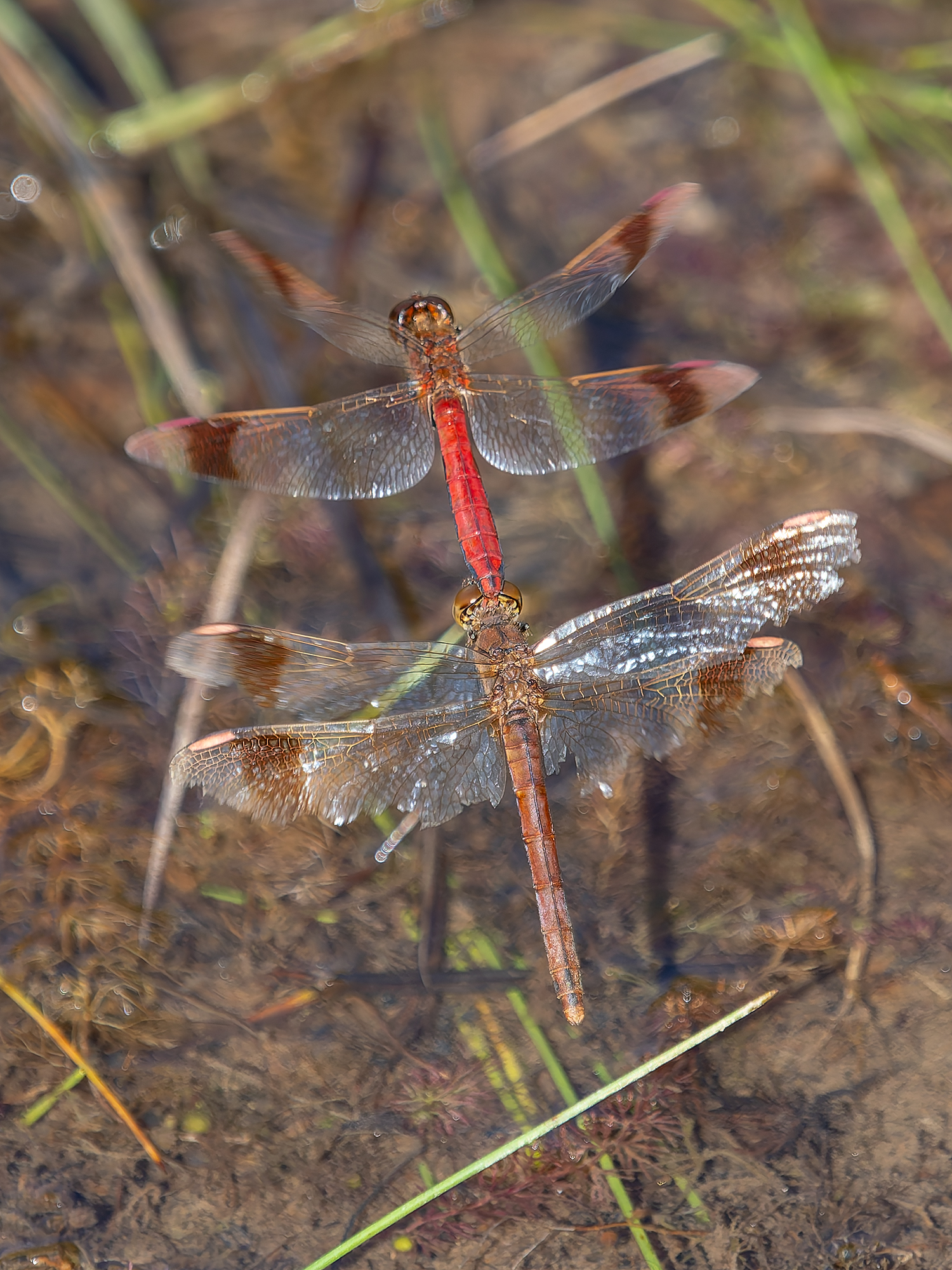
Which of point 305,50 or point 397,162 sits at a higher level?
point 305,50

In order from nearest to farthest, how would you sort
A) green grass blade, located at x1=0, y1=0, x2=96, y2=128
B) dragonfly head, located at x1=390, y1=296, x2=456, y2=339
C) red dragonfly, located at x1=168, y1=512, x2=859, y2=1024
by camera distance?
1. red dragonfly, located at x1=168, y1=512, x2=859, y2=1024
2. dragonfly head, located at x1=390, y1=296, x2=456, y2=339
3. green grass blade, located at x1=0, y1=0, x2=96, y2=128

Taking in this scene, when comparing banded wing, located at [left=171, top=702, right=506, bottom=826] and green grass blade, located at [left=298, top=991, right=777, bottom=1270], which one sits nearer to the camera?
green grass blade, located at [left=298, top=991, right=777, bottom=1270]

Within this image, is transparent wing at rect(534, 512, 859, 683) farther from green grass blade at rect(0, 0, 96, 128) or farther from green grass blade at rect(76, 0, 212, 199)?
green grass blade at rect(0, 0, 96, 128)

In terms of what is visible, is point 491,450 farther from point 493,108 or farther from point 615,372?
point 493,108

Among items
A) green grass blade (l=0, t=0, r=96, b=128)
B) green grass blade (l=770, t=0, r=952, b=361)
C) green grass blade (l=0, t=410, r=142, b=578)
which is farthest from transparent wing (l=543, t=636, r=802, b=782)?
green grass blade (l=0, t=0, r=96, b=128)

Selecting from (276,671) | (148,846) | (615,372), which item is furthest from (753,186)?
(148,846)

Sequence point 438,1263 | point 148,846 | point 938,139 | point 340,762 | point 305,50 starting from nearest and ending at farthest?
point 438,1263 < point 340,762 < point 148,846 < point 938,139 < point 305,50

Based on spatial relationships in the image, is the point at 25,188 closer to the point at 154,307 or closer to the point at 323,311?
the point at 154,307
